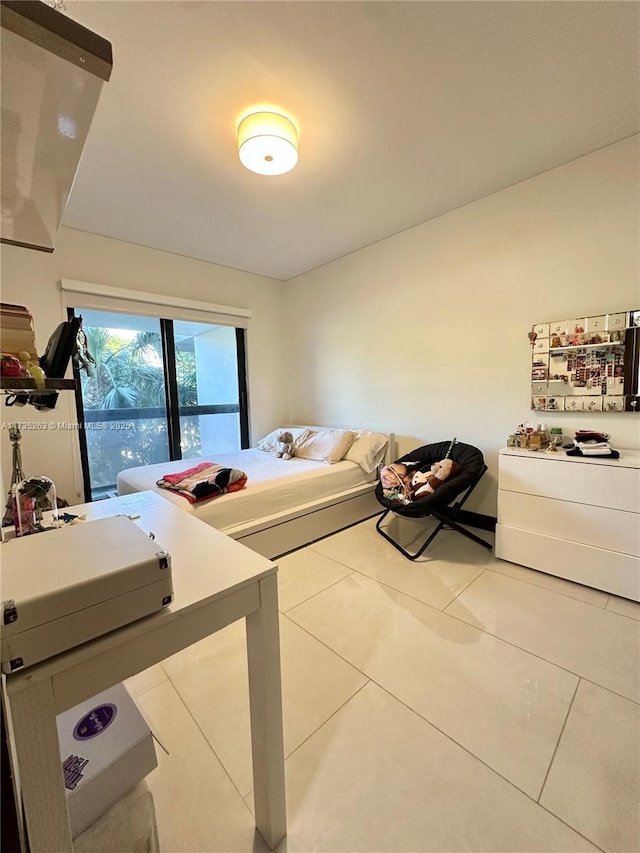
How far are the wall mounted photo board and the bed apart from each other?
1.41m

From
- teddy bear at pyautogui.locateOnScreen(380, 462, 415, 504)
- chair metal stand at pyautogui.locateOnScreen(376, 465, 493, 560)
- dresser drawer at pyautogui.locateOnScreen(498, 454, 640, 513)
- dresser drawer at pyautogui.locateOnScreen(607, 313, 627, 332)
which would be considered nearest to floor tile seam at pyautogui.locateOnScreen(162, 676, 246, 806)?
chair metal stand at pyautogui.locateOnScreen(376, 465, 493, 560)

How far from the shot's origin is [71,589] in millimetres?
619

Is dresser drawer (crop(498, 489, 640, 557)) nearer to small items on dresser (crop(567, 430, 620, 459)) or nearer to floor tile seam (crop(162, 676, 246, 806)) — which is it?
small items on dresser (crop(567, 430, 620, 459))

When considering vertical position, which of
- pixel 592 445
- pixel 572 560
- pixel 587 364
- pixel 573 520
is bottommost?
pixel 572 560

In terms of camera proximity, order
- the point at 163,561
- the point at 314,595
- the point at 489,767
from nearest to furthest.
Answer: the point at 163,561 < the point at 489,767 < the point at 314,595

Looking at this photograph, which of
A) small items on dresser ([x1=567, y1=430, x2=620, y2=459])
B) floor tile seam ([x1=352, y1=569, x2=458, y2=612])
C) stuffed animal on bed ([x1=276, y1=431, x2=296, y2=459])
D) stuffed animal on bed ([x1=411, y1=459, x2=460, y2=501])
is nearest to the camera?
floor tile seam ([x1=352, y1=569, x2=458, y2=612])

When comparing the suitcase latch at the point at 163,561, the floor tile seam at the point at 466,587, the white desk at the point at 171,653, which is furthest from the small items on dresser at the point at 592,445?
the suitcase latch at the point at 163,561

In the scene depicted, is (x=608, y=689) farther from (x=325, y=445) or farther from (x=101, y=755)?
(x=325, y=445)

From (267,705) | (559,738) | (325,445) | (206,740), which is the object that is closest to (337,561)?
(325,445)

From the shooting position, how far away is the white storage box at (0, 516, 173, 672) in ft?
1.90

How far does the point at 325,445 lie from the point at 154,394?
186cm

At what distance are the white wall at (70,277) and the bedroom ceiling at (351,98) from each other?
13.6 inches

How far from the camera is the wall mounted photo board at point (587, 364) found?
84.3 inches

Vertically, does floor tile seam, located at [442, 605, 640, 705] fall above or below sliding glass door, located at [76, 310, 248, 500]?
below
